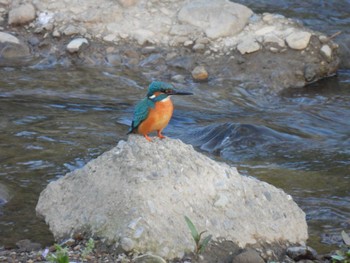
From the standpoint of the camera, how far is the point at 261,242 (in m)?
4.54

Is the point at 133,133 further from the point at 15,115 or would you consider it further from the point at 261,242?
the point at 15,115

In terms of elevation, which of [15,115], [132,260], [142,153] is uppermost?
[142,153]

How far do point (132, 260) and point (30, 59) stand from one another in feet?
18.4

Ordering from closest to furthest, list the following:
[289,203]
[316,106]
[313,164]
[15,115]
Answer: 1. [289,203]
2. [313,164]
3. [15,115]
4. [316,106]

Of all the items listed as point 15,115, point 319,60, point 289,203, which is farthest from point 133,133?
point 319,60

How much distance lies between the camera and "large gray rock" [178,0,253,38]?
30.1ft

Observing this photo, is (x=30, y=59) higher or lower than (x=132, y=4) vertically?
lower

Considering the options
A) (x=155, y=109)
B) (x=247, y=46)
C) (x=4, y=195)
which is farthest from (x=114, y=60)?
(x=155, y=109)

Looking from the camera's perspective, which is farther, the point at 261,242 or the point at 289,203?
the point at 289,203

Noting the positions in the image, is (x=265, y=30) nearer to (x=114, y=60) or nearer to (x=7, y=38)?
(x=114, y=60)

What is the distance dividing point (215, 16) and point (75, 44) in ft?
5.37

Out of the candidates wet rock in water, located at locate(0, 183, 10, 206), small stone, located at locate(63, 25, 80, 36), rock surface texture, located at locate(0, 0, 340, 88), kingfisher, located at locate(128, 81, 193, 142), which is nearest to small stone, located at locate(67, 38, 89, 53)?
rock surface texture, located at locate(0, 0, 340, 88)

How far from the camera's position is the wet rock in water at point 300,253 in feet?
14.8

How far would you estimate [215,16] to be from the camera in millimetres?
9336
